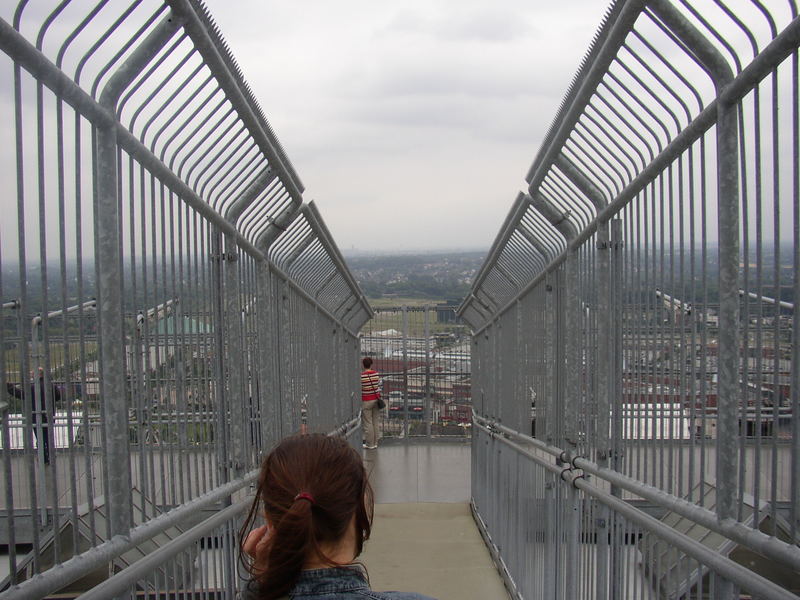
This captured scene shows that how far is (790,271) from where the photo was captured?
2.20 metres

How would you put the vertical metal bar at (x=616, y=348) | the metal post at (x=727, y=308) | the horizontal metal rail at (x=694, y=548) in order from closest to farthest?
the horizontal metal rail at (x=694, y=548) → the metal post at (x=727, y=308) → the vertical metal bar at (x=616, y=348)

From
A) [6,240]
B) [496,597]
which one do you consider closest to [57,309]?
[6,240]

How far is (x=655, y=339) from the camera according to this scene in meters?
3.41

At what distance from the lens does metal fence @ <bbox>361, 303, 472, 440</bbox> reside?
14.0 meters

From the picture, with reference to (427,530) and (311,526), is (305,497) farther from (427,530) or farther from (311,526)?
(427,530)

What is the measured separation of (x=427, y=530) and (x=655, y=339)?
5648mm

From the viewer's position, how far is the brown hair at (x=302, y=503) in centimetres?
170

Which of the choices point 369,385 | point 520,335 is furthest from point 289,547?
point 369,385

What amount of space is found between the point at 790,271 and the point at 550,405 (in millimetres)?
3310

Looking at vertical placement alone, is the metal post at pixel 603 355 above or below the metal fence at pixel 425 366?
above

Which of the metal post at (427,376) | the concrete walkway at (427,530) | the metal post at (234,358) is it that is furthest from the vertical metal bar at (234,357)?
the metal post at (427,376)

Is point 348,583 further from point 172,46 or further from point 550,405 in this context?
point 550,405

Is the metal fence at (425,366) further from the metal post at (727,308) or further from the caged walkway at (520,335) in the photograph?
the metal post at (727,308)

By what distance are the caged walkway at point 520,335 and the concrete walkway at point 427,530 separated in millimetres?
133
